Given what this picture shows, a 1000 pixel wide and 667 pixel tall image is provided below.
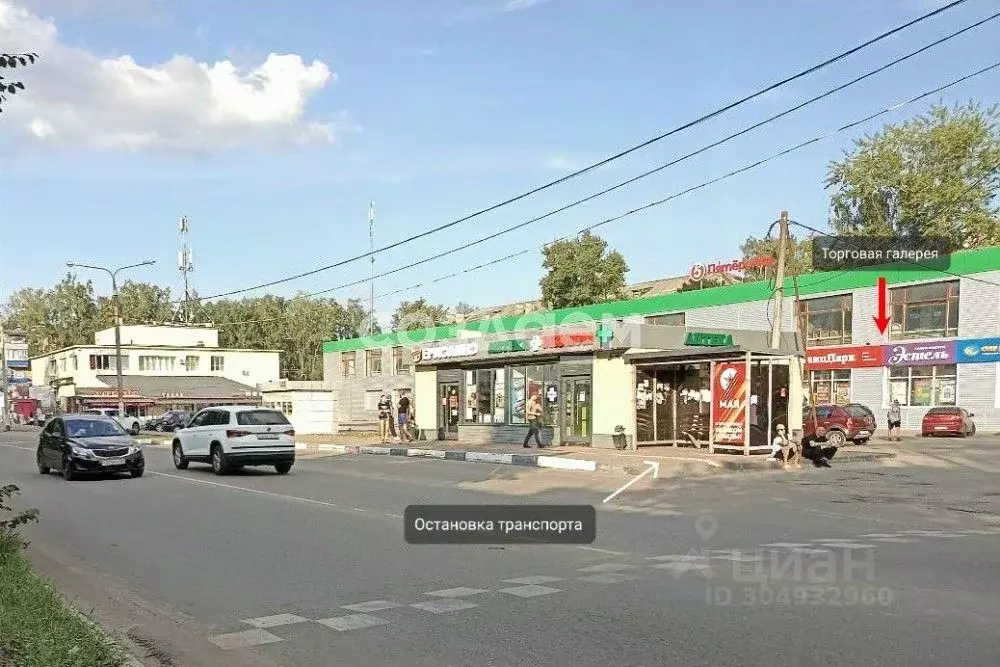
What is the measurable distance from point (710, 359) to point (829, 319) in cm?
2378

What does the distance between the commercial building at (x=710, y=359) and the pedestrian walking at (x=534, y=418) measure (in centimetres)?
46

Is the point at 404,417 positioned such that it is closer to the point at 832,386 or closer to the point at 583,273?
the point at 832,386

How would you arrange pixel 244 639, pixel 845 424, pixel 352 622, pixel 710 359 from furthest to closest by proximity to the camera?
pixel 845 424, pixel 710 359, pixel 352 622, pixel 244 639

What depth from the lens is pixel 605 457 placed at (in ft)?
76.8

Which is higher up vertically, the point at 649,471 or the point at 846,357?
the point at 846,357

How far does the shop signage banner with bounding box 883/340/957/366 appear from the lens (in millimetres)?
39531

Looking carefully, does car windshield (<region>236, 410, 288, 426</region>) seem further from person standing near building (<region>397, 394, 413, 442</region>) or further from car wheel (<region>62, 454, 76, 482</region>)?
person standing near building (<region>397, 394, 413, 442</region>)

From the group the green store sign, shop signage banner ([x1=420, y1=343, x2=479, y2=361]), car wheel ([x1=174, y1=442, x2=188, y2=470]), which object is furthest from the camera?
shop signage banner ([x1=420, y1=343, x2=479, y2=361])

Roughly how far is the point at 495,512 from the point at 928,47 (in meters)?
11.7

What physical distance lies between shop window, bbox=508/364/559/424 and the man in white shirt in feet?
30.0

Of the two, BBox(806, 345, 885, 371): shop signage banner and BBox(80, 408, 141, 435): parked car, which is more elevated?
BBox(806, 345, 885, 371): shop signage banner

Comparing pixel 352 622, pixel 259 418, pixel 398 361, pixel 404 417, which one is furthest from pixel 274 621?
pixel 398 361

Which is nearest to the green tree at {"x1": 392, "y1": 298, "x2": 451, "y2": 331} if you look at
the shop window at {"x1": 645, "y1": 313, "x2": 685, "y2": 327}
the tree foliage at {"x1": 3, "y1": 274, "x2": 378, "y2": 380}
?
the tree foliage at {"x1": 3, "y1": 274, "x2": 378, "y2": 380}

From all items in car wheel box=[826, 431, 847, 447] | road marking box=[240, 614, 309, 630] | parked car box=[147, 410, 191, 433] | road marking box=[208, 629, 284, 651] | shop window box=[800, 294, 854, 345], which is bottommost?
parked car box=[147, 410, 191, 433]
